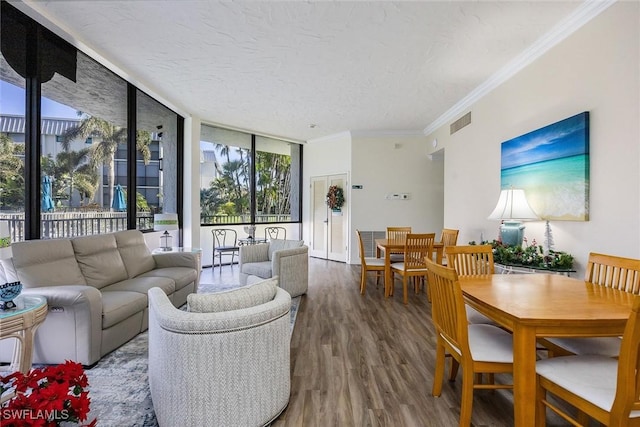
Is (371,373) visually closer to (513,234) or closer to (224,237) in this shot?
(513,234)

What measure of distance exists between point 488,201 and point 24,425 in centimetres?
466

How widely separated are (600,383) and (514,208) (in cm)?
201

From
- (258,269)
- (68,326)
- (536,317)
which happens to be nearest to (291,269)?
(258,269)

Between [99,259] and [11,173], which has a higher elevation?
[11,173]

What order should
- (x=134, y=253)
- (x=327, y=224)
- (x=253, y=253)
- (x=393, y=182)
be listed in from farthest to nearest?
1. (x=327, y=224)
2. (x=393, y=182)
3. (x=253, y=253)
4. (x=134, y=253)

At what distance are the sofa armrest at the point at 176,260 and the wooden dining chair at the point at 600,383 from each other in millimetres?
3797

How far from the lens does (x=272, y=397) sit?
1.81 metres

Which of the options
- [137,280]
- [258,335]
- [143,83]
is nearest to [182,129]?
[143,83]

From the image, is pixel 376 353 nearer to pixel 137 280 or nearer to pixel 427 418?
pixel 427 418

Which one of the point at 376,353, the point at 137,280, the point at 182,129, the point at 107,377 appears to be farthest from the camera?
the point at 182,129

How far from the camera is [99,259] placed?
315cm

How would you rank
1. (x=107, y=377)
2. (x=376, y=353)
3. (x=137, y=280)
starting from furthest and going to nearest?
(x=137, y=280)
(x=376, y=353)
(x=107, y=377)

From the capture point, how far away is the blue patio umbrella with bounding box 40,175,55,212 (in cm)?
307

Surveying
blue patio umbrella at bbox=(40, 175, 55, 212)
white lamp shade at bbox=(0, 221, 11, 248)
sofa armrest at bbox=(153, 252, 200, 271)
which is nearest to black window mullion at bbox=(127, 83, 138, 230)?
sofa armrest at bbox=(153, 252, 200, 271)
